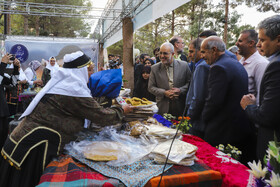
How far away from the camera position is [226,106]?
230cm

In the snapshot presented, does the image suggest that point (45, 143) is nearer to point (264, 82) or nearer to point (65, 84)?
point (65, 84)

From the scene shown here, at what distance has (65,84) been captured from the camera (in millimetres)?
1887

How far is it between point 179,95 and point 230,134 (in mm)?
1275

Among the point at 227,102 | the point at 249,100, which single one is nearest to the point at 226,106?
the point at 227,102

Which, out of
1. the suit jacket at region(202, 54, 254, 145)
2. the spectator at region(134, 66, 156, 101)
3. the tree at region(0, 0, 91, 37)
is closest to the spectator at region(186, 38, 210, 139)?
the suit jacket at region(202, 54, 254, 145)

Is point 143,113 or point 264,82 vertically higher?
point 264,82

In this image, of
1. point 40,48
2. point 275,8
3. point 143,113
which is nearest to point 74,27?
point 40,48

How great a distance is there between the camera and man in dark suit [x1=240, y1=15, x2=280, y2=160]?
158 cm

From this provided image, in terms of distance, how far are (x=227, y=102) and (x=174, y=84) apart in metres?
1.30

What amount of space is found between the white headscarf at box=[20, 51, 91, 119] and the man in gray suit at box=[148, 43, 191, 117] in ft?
5.62

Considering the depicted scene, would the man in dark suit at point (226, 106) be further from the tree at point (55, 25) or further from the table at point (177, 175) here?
the tree at point (55, 25)

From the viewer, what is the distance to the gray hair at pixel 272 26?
67.1 inches

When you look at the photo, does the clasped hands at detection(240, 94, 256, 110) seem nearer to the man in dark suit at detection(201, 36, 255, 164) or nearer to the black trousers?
the man in dark suit at detection(201, 36, 255, 164)

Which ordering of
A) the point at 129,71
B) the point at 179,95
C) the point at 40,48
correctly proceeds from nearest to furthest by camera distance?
the point at 179,95 → the point at 129,71 → the point at 40,48
